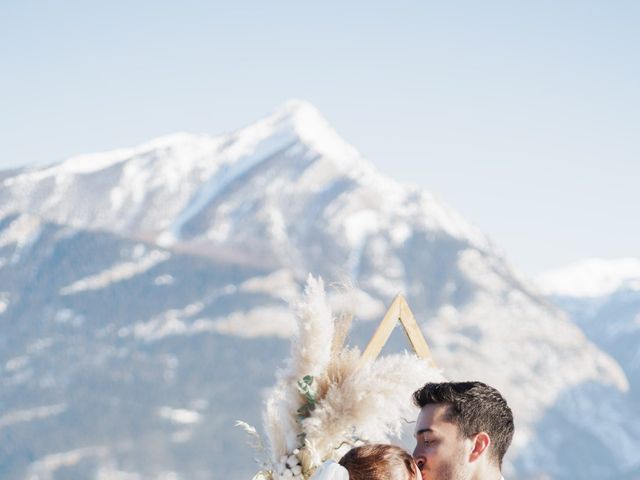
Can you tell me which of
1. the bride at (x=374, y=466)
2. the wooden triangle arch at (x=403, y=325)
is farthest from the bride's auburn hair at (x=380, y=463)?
the wooden triangle arch at (x=403, y=325)

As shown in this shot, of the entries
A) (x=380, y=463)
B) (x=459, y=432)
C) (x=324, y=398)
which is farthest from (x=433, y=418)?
(x=324, y=398)

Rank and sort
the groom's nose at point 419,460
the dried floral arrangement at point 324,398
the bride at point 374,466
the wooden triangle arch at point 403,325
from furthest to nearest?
the wooden triangle arch at point 403,325 → the dried floral arrangement at point 324,398 → the groom's nose at point 419,460 → the bride at point 374,466

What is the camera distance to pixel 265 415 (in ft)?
14.0

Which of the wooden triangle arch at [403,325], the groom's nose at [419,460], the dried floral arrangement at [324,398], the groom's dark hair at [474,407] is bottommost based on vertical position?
the groom's nose at [419,460]

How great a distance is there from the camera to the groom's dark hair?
3.36m

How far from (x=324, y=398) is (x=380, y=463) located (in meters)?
1.11

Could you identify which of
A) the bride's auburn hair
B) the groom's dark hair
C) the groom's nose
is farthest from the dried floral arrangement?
the bride's auburn hair

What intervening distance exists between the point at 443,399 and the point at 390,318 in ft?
5.22

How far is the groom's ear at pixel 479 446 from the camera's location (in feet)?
11.1

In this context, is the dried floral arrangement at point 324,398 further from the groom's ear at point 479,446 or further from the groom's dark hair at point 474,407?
the groom's ear at point 479,446

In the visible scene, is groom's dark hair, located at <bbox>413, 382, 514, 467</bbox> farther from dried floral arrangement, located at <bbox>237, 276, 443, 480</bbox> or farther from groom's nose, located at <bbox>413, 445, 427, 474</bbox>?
dried floral arrangement, located at <bbox>237, 276, 443, 480</bbox>

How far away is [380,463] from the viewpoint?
10.0 feet

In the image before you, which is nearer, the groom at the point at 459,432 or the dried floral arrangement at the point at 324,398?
the groom at the point at 459,432

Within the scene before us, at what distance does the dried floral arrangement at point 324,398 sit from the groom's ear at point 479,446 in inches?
28.4
